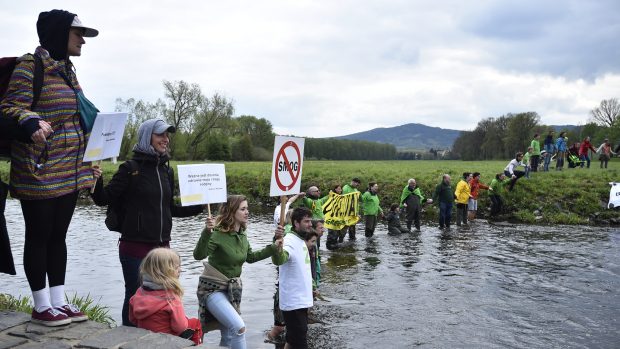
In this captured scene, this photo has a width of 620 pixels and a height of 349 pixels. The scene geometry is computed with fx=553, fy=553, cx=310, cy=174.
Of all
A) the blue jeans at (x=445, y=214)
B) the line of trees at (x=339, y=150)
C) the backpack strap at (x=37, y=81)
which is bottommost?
the blue jeans at (x=445, y=214)

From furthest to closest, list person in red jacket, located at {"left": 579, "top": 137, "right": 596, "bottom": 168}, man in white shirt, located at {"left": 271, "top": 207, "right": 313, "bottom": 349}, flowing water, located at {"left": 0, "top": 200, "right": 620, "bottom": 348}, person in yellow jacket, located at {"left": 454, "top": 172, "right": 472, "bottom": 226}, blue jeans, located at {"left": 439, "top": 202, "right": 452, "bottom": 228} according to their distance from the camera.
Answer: person in red jacket, located at {"left": 579, "top": 137, "right": 596, "bottom": 168}
person in yellow jacket, located at {"left": 454, "top": 172, "right": 472, "bottom": 226}
blue jeans, located at {"left": 439, "top": 202, "right": 452, "bottom": 228}
flowing water, located at {"left": 0, "top": 200, "right": 620, "bottom": 348}
man in white shirt, located at {"left": 271, "top": 207, "right": 313, "bottom": 349}

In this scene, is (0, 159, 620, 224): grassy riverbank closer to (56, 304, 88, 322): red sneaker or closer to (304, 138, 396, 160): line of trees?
(56, 304, 88, 322): red sneaker

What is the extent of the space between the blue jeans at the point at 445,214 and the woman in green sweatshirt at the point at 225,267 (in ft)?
54.6

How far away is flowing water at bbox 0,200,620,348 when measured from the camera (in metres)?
8.35

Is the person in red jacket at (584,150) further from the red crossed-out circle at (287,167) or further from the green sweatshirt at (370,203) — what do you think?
the red crossed-out circle at (287,167)

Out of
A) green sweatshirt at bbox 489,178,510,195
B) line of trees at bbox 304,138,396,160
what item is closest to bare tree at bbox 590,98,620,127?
line of trees at bbox 304,138,396,160

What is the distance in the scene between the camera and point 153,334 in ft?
14.7

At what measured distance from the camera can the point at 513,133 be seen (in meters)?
84.8

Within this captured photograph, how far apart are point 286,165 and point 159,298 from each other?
228 cm

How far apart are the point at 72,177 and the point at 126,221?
0.64 meters

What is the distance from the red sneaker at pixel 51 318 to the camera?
4820 millimetres

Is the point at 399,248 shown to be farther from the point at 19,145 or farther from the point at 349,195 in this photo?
the point at 19,145

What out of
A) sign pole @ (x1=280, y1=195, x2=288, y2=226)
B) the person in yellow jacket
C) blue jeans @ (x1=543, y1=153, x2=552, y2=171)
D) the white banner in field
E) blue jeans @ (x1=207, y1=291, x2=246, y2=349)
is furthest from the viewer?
blue jeans @ (x1=543, y1=153, x2=552, y2=171)

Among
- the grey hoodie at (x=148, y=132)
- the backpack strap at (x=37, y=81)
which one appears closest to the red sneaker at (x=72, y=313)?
the grey hoodie at (x=148, y=132)
